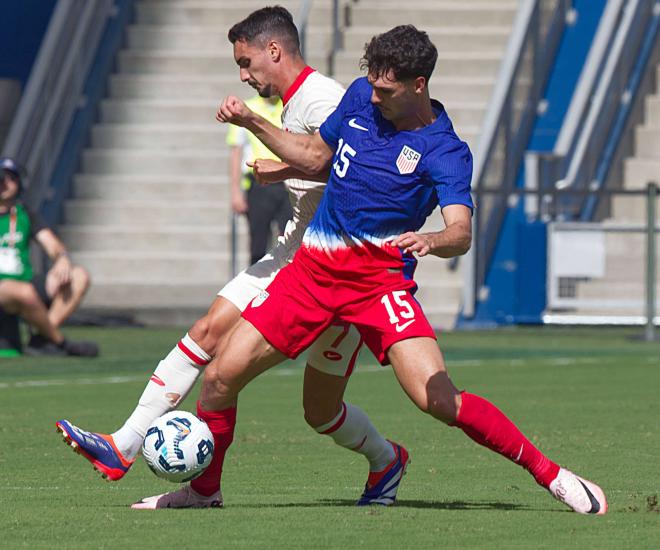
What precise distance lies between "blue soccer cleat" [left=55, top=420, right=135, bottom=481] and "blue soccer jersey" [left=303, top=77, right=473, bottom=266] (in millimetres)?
1080

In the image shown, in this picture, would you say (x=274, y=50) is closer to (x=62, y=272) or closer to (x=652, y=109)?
(x=62, y=272)

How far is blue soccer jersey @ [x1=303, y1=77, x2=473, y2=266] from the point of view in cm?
713

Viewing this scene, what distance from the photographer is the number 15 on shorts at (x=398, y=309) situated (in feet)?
23.3

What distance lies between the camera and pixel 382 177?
23.6ft

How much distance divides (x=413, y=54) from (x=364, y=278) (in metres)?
0.82

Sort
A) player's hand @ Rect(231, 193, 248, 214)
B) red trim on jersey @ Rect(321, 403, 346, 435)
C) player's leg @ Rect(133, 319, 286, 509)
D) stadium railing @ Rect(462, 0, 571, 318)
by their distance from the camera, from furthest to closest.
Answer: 1. stadium railing @ Rect(462, 0, 571, 318)
2. player's hand @ Rect(231, 193, 248, 214)
3. red trim on jersey @ Rect(321, 403, 346, 435)
4. player's leg @ Rect(133, 319, 286, 509)

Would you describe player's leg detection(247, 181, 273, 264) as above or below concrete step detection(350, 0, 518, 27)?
below

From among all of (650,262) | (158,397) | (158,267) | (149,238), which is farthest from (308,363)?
(149,238)

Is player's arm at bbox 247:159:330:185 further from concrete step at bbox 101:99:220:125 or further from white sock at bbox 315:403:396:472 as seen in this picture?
concrete step at bbox 101:99:220:125

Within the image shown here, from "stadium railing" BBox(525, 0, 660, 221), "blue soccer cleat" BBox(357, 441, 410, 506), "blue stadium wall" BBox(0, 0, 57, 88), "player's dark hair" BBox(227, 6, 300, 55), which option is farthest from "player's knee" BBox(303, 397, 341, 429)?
"blue stadium wall" BBox(0, 0, 57, 88)

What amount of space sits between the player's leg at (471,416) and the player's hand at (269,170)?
35.6 inches

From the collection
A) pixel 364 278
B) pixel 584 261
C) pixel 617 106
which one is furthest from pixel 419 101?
pixel 617 106

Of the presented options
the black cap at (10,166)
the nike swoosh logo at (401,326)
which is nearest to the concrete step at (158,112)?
the black cap at (10,166)

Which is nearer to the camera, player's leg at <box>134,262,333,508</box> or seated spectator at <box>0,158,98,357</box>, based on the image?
player's leg at <box>134,262,333,508</box>
